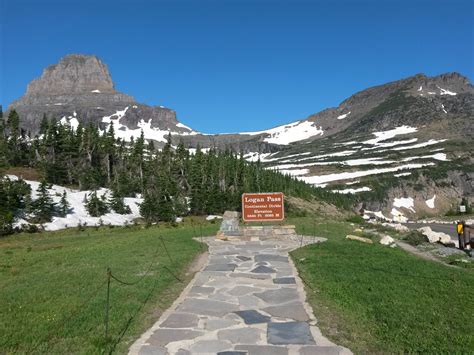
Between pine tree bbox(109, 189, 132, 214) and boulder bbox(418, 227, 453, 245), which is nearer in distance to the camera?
boulder bbox(418, 227, 453, 245)

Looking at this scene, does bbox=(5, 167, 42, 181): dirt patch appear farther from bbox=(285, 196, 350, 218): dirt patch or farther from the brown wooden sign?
the brown wooden sign

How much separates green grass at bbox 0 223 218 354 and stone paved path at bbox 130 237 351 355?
620 mm

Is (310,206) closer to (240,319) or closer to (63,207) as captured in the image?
(63,207)

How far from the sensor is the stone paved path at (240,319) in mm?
8250

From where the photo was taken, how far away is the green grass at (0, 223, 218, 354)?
8.63m

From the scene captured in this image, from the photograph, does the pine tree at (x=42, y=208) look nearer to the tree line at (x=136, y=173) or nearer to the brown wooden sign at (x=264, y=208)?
the tree line at (x=136, y=173)

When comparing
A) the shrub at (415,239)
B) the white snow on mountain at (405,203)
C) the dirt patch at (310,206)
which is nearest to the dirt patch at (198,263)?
the shrub at (415,239)

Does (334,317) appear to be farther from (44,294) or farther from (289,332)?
(44,294)

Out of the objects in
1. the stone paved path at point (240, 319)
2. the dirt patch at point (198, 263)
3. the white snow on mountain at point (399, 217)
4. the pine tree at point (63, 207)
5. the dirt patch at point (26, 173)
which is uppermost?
the dirt patch at point (26, 173)

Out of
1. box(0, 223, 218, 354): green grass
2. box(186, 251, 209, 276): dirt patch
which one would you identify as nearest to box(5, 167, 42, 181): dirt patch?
box(0, 223, 218, 354): green grass

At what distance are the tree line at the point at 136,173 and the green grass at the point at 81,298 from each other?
4481 cm

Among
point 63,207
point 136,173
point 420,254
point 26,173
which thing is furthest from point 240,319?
point 136,173

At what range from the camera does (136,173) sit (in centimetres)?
9475

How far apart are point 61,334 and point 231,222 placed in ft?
64.0
